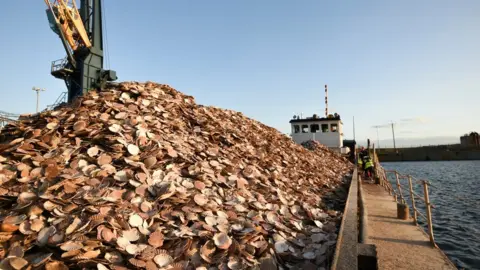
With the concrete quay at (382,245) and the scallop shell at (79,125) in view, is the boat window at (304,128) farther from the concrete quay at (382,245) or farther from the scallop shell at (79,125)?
the scallop shell at (79,125)

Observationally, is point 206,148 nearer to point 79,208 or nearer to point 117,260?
point 79,208

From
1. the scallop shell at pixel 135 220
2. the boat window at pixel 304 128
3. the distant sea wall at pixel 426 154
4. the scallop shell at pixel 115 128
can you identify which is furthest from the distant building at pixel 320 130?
the distant sea wall at pixel 426 154

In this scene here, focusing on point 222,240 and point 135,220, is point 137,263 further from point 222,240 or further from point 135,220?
point 222,240

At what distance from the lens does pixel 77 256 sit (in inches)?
112

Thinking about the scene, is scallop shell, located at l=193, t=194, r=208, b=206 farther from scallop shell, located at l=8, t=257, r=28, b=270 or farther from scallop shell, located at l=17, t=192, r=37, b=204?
scallop shell, located at l=17, t=192, r=37, b=204

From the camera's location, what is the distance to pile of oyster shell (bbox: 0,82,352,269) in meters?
3.10

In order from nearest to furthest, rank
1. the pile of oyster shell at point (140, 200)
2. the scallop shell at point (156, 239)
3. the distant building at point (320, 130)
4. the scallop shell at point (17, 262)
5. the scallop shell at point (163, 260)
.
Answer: the scallop shell at point (17, 262) < the scallop shell at point (163, 260) < the pile of oyster shell at point (140, 200) < the scallop shell at point (156, 239) < the distant building at point (320, 130)

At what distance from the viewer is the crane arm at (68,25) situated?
18500 millimetres

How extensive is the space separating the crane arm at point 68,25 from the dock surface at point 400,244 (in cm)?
2046

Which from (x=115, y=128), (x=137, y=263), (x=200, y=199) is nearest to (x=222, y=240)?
(x=200, y=199)

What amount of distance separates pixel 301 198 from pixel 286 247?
2.44 metres

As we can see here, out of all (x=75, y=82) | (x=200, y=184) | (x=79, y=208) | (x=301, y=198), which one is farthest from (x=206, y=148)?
(x=75, y=82)

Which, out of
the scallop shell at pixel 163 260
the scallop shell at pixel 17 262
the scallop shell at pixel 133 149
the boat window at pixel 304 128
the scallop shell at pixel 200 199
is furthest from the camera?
the boat window at pixel 304 128

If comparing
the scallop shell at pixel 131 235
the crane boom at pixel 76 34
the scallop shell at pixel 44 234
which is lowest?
the scallop shell at pixel 131 235
